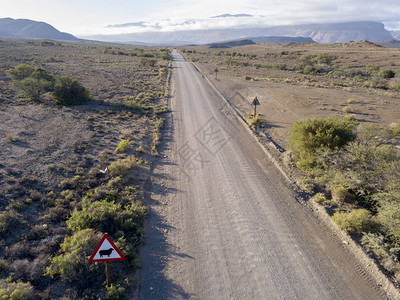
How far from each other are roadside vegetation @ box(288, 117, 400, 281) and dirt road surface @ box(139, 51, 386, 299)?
83 centimetres

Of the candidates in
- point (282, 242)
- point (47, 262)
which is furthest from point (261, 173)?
point (47, 262)

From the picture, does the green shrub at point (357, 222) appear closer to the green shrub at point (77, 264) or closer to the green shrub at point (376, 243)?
the green shrub at point (376, 243)

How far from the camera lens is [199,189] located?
365 inches

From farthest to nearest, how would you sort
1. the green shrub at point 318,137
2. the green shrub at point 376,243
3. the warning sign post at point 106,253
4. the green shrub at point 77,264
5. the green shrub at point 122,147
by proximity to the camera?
the green shrub at point 122,147, the green shrub at point 318,137, the green shrub at point 376,243, the green shrub at point 77,264, the warning sign post at point 106,253

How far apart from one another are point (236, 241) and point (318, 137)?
20.3 ft

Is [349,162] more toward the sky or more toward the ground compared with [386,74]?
more toward the ground

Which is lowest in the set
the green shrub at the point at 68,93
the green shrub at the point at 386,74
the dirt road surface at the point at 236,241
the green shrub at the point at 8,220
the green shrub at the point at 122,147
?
the dirt road surface at the point at 236,241

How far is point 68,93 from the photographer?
66.7ft

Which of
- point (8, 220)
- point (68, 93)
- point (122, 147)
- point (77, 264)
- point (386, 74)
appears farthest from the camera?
point (386, 74)

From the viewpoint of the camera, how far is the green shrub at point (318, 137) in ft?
31.9

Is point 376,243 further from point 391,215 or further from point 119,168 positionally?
point 119,168

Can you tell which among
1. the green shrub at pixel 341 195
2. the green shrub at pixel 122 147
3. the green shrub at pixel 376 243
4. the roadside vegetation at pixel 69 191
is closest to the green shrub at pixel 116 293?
the roadside vegetation at pixel 69 191

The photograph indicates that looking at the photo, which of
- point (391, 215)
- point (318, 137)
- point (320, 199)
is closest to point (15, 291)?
point (320, 199)

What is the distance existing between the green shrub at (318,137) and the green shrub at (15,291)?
10.2 m
